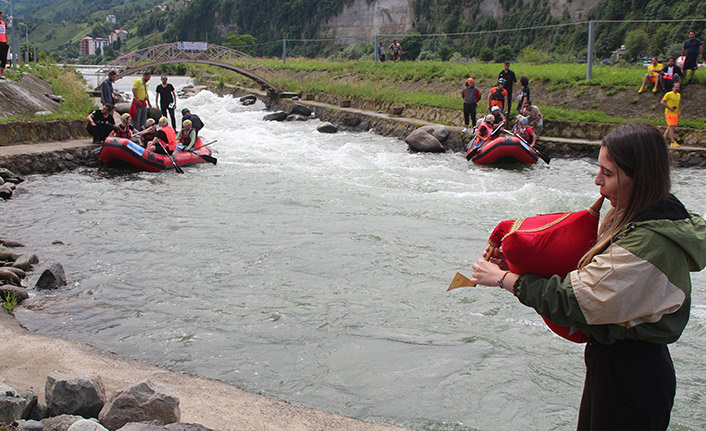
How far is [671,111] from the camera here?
1595cm

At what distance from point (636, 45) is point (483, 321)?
113 feet

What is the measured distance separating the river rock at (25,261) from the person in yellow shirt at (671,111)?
45.6ft

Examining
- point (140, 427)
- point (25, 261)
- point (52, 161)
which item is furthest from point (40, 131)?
point (140, 427)

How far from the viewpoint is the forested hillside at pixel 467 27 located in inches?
1499

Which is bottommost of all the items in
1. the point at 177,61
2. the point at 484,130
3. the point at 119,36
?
the point at 484,130

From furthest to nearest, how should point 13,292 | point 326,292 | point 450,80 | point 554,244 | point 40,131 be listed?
point 450,80 < point 40,131 < point 326,292 < point 13,292 < point 554,244

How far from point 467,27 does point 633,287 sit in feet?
220

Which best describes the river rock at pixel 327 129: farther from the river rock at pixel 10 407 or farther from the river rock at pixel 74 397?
the river rock at pixel 10 407

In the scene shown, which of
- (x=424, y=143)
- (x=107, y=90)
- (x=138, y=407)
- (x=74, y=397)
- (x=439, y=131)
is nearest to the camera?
(x=138, y=407)

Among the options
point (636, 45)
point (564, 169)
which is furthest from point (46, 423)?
point (636, 45)

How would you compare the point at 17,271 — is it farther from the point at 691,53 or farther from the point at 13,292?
the point at 691,53

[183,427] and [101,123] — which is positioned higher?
[101,123]

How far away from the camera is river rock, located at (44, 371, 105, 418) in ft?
12.1

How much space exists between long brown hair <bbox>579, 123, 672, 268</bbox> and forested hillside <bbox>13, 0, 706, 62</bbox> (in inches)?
931
